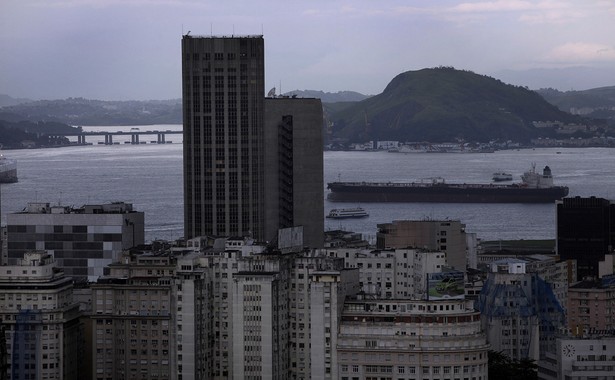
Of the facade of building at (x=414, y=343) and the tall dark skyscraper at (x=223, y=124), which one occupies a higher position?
the tall dark skyscraper at (x=223, y=124)

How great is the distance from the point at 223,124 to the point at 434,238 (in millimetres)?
6076

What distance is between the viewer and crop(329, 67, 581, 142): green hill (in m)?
174

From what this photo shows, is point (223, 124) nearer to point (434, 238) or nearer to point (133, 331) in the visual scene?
point (434, 238)

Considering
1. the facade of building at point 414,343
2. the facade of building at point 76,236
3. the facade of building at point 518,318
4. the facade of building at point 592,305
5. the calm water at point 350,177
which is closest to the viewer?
the facade of building at point 414,343

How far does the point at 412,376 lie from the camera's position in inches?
1315

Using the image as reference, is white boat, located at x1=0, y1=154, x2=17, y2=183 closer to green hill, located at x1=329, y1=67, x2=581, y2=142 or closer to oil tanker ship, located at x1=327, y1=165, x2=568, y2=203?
oil tanker ship, located at x1=327, y1=165, x2=568, y2=203

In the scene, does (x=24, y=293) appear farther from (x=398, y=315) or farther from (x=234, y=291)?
(x=398, y=315)

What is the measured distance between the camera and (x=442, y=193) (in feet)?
354

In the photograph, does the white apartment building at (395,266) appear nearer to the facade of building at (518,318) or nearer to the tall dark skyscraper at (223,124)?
the facade of building at (518,318)

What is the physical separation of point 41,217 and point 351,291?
1303 cm

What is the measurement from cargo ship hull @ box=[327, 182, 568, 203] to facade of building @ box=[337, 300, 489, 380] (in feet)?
239

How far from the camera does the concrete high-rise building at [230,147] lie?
52062 mm

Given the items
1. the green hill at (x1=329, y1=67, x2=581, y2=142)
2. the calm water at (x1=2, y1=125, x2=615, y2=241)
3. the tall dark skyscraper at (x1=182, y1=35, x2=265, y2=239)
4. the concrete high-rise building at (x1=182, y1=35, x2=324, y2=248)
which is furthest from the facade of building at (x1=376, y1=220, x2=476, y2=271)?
the green hill at (x1=329, y1=67, x2=581, y2=142)

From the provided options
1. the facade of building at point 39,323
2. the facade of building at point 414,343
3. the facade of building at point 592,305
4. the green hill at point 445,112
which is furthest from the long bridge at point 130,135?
the facade of building at point 414,343
